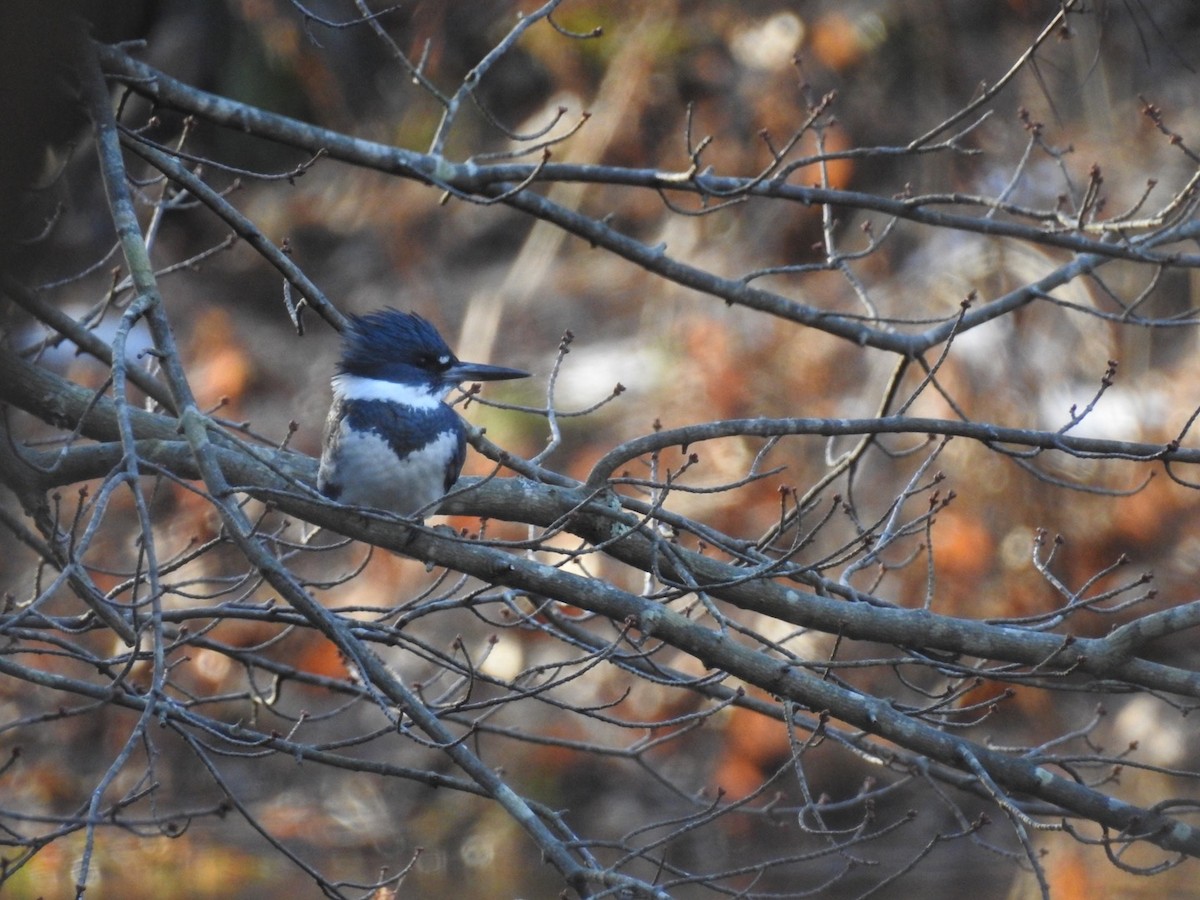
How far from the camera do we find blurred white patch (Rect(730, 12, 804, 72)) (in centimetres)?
1023

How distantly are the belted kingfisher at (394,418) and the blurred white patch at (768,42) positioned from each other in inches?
288

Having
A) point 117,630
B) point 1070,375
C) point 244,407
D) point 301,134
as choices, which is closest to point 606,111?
point 244,407

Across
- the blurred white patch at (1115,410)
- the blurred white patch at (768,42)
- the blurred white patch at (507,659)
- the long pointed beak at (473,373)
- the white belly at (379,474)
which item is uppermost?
the blurred white patch at (768,42)

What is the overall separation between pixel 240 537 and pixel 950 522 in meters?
6.43

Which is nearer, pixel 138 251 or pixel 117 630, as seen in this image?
pixel 138 251

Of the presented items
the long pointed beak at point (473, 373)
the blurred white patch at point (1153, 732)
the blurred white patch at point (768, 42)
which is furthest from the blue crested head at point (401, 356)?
the blurred white patch at point (768, 42)

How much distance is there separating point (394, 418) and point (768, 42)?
7.89m

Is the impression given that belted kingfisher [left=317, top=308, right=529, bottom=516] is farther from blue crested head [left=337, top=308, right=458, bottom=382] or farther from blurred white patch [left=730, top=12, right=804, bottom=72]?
blurred white patch [left=730, top=12, right=804, bottom=72]

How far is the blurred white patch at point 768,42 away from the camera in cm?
1023

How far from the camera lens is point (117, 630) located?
2857mm

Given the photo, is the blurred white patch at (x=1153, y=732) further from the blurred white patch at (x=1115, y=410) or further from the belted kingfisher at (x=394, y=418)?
the belted kingfisher at (x=394, y=418)

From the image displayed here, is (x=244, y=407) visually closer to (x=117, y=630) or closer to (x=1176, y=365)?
(x=1176, y=365)

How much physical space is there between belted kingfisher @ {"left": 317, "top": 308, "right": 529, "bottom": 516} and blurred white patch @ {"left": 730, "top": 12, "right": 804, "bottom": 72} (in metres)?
7.32

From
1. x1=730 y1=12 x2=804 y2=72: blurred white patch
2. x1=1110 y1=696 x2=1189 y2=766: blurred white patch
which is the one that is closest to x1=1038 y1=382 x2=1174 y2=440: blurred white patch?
x1=1110 y1=696 x2=1189 y2=766: blurred white patch
